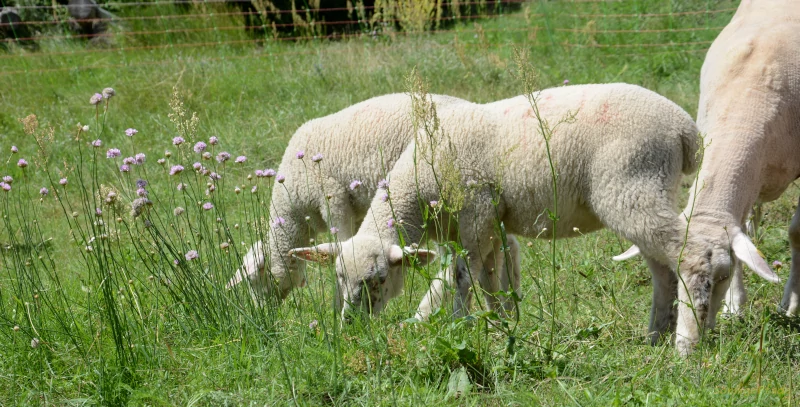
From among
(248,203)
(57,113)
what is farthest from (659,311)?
(57,113)

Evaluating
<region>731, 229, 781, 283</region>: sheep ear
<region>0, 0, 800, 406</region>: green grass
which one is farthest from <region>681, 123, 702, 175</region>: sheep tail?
<region>0, 0, 800, 406</region>: green grass

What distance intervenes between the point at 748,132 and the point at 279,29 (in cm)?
944

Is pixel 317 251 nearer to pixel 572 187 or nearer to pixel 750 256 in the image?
pixel 572 187

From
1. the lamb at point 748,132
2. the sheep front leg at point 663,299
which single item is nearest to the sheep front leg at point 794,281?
the lamb at point 748,132

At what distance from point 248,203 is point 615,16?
20.0ft

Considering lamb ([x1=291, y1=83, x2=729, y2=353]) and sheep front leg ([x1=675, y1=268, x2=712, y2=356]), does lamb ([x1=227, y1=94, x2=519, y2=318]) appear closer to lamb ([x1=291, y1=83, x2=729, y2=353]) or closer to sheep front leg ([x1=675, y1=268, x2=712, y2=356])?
lamb ([x1=291, y1=83, x2=729, y2=353])

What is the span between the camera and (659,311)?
4438 millimetres

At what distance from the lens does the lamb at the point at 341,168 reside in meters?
5.14

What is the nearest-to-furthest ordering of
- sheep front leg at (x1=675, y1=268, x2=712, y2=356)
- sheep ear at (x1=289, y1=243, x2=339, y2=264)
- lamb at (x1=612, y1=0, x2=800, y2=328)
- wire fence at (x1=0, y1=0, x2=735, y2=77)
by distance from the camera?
1. sheep front leg at (x1=675, y1=268, x2=712, y2=356)
2. lamb at (x1=612, y1=0, x2=800, y2=328)
3. sheep ear at (x1=289, y1=243, x2=339, y2=264)
4. wire fence at (x1=0, y1=0, x2=735, y2=77)

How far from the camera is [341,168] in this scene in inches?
205

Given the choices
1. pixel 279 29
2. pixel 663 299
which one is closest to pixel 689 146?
pixel 663 299

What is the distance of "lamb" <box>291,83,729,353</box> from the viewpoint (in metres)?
4.10

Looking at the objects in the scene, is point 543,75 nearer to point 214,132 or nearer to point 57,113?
point 214,132

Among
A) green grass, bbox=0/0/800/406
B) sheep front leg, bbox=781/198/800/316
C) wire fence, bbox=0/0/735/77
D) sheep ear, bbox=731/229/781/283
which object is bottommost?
sheep front leg, bbox=781/198/800/316
